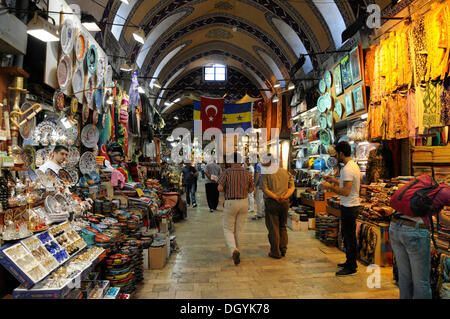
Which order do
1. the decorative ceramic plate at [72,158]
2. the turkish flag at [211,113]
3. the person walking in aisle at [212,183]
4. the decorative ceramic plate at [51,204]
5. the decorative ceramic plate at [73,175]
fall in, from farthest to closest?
the turkish flag at [211,113] < the person walking in aisle at [212,183] < the decorative ceramic plate at [72,158] < the decorative ceramic plate at [73,175] < the decorative ceramic plate at [51,204]

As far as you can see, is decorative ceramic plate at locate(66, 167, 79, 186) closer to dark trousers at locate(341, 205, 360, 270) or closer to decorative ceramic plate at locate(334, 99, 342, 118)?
dark trousers at locate(341, 205, 360, 270)

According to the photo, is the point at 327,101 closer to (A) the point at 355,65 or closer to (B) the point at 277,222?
(A) the point at 355,65

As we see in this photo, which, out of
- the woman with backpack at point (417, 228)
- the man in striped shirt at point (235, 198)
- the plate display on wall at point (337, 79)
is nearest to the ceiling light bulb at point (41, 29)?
the man in striped shirt at point (235, 198)

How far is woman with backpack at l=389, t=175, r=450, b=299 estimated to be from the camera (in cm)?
205

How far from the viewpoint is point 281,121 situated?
10.7m

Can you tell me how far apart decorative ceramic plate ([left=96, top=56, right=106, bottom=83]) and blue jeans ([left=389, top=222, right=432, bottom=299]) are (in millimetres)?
4534

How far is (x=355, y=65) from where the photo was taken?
5.08 m

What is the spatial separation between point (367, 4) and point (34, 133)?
6.09 meters

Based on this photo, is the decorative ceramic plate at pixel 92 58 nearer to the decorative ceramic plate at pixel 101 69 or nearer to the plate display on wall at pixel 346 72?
the decorative ceramic plate at pixel 101 69

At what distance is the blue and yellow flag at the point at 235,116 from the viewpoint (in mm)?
9922

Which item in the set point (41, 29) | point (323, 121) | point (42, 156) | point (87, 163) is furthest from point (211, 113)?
point (41, 29)

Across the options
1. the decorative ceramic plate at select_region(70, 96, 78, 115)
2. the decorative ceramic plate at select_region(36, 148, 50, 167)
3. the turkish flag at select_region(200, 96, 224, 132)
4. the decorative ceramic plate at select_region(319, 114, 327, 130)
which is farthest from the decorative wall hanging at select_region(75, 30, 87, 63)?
the turkish flag at select_region(200, 96, 224, 132)

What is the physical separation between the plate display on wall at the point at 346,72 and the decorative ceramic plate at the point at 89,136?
4.78 meters

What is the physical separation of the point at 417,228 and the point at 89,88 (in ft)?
14.3
